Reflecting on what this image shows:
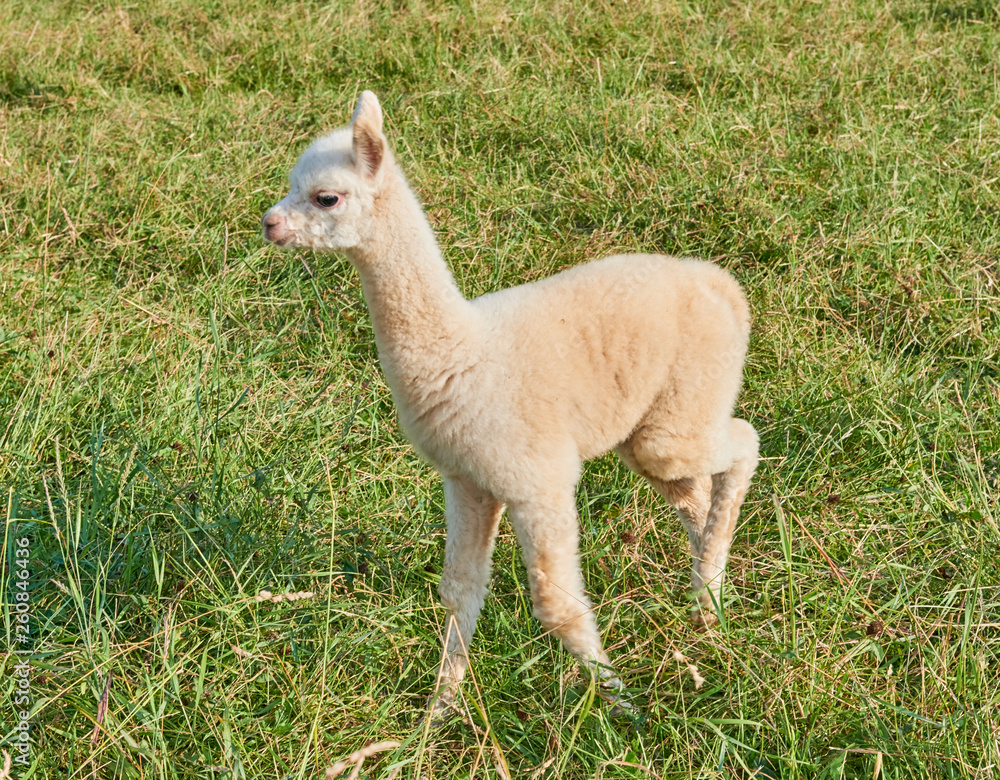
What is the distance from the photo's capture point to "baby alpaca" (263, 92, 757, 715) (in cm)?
267

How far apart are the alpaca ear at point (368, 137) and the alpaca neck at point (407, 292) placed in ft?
0.24

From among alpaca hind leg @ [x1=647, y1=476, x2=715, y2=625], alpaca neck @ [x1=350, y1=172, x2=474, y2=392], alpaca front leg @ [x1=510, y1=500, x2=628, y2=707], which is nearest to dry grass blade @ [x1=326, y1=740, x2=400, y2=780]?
alpaca front leg @ [x1=510, y1=500, x2=628, y2=707]

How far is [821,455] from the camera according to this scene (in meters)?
3.69

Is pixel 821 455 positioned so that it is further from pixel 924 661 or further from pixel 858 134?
pixel 858 134

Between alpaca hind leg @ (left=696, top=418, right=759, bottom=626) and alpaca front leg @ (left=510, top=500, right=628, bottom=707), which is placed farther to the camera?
alpaca hind leg @ (left=696, top=418, right=759, bottom=626)

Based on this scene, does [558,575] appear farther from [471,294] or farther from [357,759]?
[471,294]

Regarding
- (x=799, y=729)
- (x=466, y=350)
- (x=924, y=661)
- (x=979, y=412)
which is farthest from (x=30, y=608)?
(x=979, y=412)

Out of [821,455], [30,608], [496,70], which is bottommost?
[821,455]

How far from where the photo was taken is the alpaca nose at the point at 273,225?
2.66 m

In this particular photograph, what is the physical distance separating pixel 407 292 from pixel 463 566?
0.87m

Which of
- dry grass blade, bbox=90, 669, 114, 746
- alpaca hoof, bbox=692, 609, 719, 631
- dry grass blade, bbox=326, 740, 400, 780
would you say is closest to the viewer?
dry grass blade, bbox=326, 740, 400, 780

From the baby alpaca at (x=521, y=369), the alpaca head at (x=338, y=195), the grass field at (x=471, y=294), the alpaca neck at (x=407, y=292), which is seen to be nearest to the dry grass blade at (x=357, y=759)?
the grass field at (x=471, y=294)

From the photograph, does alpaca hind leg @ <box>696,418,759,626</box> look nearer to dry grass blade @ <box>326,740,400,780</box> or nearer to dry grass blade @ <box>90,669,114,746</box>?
dry grass blade @ <box>326,740,400,780</box>

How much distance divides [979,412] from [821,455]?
65 centimetres
